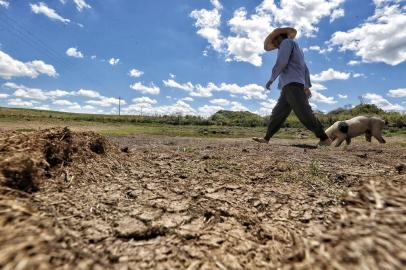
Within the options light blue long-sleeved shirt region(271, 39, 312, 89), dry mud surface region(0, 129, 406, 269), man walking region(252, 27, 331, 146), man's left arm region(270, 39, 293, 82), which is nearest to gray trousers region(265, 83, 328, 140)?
man walking region(252, 27, 331, 146)

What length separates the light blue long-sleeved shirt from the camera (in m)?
6.37

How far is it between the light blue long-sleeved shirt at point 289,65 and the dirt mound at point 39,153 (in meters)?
4.08

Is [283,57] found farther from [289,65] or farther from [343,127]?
[343,127]

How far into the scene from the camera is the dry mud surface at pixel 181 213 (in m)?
1.22

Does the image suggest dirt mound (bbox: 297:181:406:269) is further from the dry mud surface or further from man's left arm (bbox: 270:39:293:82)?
man's left arm (bbox: 270:39:293:82)

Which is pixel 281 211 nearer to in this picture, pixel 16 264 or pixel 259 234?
pixel 259 234

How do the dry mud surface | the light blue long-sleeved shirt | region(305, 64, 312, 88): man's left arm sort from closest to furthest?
the dry mud surface → the light blue long-sleeved shirt → region(305, 64, 312, 88): man's left arm

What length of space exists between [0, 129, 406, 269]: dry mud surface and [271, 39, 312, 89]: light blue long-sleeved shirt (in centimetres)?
335

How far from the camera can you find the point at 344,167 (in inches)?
142

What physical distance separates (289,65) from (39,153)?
5.21 meters

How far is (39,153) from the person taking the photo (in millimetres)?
2459

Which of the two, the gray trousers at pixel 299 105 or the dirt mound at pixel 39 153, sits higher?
the gray trousers at pixel 299 105

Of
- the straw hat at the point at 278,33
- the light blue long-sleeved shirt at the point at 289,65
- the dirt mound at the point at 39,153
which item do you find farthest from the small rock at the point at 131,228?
the straw hat at the point at 278,33

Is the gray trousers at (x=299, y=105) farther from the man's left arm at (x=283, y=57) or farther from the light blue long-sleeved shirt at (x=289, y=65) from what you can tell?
the man's left arm at (x=283, y=57)
